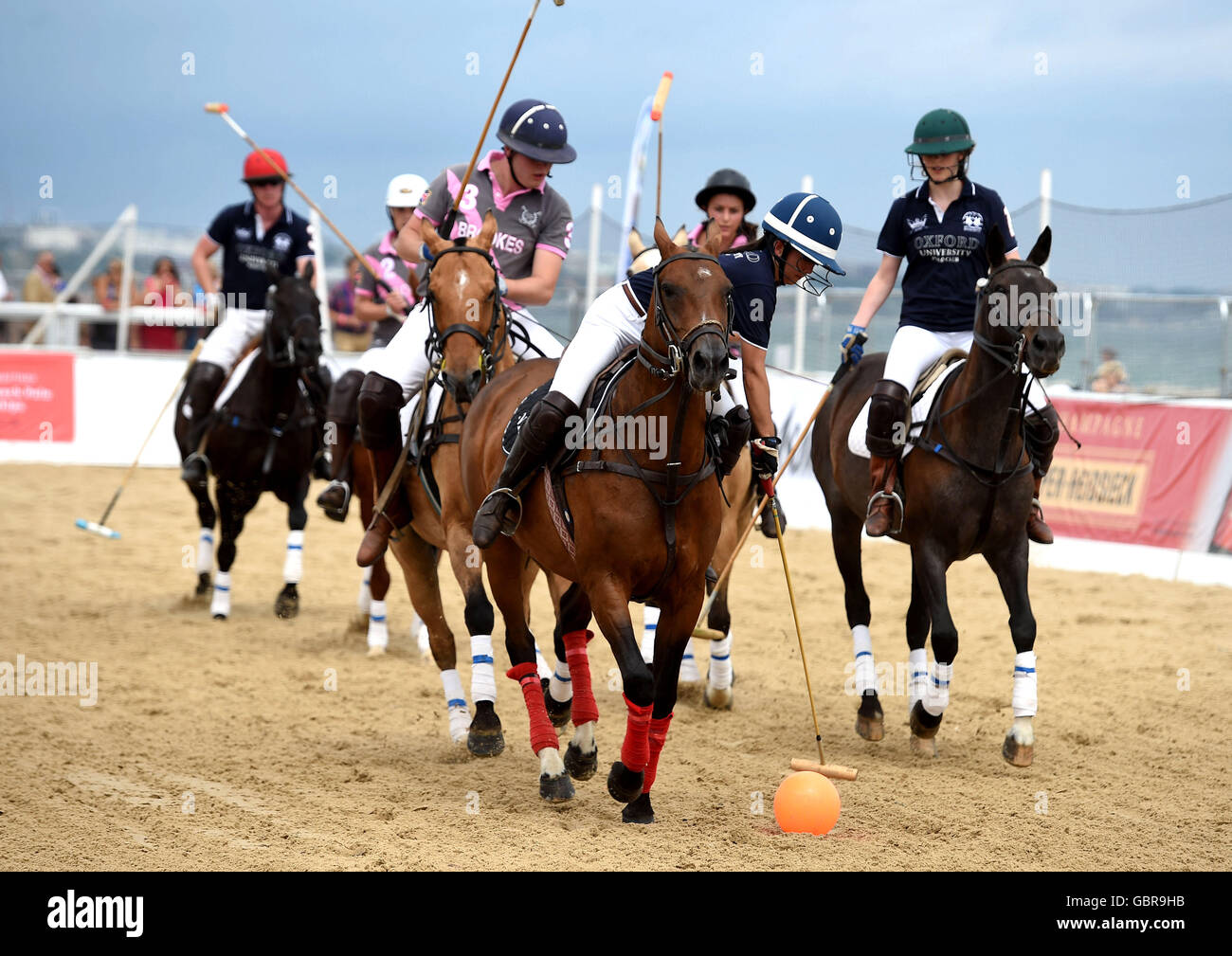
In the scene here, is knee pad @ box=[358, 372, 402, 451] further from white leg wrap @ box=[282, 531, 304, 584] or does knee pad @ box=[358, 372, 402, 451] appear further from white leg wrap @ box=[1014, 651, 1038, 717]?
white leg wrap @ box=[282, 531, 304, 584]

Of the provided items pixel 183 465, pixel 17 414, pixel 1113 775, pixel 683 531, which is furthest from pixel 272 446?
pixel 17 414

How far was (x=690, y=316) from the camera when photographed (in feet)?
16.6

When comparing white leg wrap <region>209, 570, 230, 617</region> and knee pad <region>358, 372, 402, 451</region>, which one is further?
white leg wrap <region>209, 570, 230, 617</region>

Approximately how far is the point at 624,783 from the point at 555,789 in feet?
1.74

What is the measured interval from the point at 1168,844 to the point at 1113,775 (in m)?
1.23

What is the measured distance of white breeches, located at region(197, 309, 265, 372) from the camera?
1126cm

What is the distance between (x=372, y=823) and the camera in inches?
227

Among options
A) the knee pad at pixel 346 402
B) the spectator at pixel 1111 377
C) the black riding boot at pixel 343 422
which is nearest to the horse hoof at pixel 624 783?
the black riding boot at pixel 343 422

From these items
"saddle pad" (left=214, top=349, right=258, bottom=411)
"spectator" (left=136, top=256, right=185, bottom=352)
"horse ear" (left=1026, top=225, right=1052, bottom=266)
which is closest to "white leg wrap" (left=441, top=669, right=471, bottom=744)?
"horse ear" (left=1026, top=225, right=1052, bottom=266)

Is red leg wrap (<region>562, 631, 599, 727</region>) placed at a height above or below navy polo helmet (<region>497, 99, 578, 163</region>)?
below

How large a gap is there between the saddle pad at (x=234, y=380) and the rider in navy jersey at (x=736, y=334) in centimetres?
564

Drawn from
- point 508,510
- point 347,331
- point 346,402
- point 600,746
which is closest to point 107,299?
point 347,331

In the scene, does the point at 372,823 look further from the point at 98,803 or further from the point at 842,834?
the point at 842,834

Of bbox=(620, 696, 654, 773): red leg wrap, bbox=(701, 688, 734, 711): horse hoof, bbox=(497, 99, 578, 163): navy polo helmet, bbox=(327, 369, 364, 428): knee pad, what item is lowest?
bbox=(701, 688, 734, 711): horse hoof
